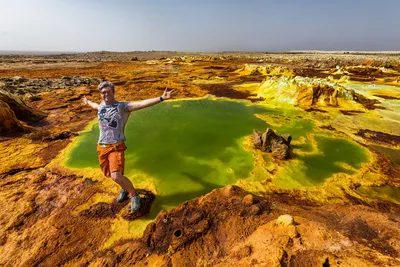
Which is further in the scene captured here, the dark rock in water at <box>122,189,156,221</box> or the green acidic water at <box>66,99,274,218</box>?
the green acidic water at <box>66,99,274,218</box>

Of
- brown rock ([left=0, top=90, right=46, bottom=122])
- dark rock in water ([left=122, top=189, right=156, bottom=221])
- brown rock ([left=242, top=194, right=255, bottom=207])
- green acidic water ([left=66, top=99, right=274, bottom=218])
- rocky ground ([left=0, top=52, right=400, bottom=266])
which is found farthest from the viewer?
brown rock ([left=0, top=90, right=46, bottom=122])

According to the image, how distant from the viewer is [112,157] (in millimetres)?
3904

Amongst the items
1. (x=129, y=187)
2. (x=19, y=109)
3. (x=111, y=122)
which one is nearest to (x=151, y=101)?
(x=111, y=122)

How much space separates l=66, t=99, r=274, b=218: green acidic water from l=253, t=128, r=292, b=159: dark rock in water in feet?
1.80

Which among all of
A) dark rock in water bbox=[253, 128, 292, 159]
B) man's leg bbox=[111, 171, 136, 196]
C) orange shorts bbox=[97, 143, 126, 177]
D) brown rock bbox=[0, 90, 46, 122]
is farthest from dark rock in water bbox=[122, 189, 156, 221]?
brown rock bbox=[0, 90, 46, 122]

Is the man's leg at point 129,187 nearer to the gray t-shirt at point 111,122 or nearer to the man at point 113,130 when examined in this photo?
the man at point 113,130

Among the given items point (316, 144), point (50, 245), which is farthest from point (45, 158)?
point (316, 144)

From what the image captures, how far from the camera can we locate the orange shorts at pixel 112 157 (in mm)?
3869

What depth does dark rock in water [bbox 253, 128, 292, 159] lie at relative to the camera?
6.68 m

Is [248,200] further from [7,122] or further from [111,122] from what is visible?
[7,122]

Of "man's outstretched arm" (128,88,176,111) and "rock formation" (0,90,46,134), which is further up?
"man's outstretched arm" (128,88,176,111)

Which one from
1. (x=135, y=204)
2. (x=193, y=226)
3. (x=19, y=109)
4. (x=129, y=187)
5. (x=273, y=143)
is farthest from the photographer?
(x=19, y=109)

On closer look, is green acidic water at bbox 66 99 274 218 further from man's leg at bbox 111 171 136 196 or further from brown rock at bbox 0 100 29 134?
brown rock at bbox 0 100 29 134

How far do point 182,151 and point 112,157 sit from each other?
3329 millimetres
